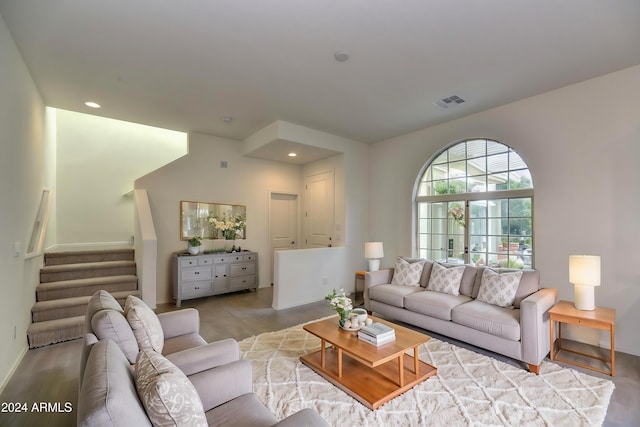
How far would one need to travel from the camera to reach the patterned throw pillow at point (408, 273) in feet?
13.7

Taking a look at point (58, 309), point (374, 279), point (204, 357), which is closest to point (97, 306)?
point (204, 357)

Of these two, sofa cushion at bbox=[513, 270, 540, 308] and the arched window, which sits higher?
the arched window

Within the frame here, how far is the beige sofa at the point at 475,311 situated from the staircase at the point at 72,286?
373 cm

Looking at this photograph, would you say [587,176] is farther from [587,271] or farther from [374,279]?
[374,279]

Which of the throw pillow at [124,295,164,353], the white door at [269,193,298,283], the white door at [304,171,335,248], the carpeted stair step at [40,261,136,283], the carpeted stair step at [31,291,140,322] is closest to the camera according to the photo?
the throw pillow at [124,295,164,353]

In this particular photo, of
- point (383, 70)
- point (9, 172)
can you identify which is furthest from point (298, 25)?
point (9, 172)

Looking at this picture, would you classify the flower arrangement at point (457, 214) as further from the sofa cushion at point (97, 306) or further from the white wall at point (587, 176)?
the sofa cushion at point (97, 306)

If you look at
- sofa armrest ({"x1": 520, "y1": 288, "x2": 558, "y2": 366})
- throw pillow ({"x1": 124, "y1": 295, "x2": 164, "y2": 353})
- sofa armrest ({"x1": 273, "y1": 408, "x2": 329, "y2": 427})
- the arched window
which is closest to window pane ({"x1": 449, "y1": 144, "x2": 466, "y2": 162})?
the arched window

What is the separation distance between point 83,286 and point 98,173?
246 cm

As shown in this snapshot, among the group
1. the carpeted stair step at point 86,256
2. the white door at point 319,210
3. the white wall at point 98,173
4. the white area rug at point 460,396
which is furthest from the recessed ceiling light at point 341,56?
the white wall at point 98,173

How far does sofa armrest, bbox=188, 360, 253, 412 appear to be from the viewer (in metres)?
1.52

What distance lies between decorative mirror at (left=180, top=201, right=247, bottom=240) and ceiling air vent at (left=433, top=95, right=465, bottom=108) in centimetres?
402

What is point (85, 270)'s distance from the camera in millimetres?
4449

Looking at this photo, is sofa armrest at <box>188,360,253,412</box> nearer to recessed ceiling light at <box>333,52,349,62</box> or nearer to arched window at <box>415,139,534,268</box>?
recessed ceiling light at <box>333,52,349,62</box>
